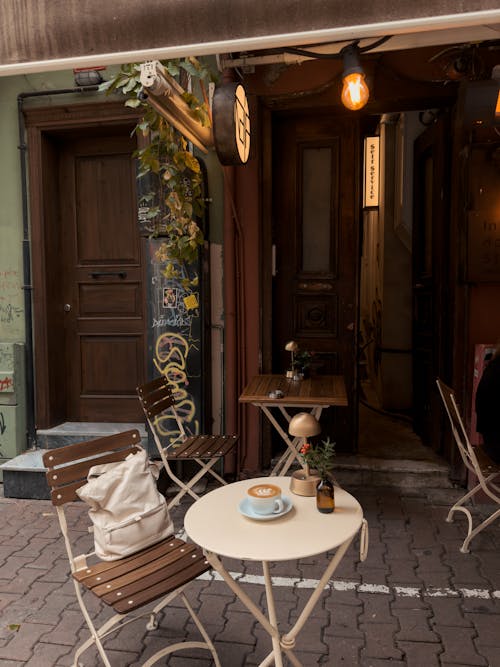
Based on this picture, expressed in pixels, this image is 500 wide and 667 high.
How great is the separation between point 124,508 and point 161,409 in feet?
5.55

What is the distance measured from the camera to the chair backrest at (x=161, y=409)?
4250 mm

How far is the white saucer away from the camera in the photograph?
2.36 meters

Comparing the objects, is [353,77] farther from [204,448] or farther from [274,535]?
[274,535]

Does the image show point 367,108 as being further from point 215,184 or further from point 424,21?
point 424,21

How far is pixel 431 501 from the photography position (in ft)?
15.6

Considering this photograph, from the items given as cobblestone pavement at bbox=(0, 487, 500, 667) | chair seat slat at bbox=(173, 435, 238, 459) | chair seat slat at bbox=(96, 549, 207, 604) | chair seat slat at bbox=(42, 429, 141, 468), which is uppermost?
chair seat slat at bbox=(42, 429, 141, 468)

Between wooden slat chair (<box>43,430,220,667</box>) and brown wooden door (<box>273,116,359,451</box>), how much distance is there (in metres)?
2.98

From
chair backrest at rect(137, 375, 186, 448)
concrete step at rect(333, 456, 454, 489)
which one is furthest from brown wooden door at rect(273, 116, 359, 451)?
chair backrest at rect(137, 375, 186, 448)

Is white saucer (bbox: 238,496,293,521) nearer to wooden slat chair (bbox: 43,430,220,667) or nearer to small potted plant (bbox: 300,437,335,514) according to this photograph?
small potted plant (bbox: 300,437,335,514)

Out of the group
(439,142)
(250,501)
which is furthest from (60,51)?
(439,142)

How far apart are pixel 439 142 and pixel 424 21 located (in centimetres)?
346

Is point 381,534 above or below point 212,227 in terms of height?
below

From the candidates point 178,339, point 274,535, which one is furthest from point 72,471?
point 178,339

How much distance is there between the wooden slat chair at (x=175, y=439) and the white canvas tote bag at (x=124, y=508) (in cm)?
129
